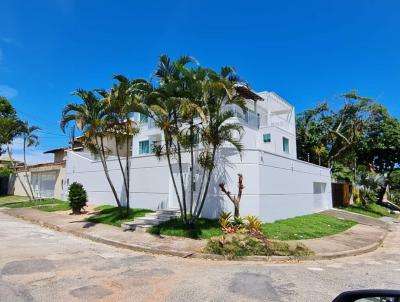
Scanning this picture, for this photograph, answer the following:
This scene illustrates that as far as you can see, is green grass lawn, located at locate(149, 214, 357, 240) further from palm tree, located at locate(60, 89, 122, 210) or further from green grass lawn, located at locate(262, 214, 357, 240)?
palm tree, located at locate(60, 89, 122, 210)

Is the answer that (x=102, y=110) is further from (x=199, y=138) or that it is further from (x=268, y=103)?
(x=268, y=103)

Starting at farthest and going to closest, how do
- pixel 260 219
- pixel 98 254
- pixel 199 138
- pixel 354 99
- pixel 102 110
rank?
1. pixel 354 99
2. pixel 102 110
3. pixel 260 219
4. pixel 199 138
5. pixel 98 254

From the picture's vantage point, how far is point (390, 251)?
12656 mm

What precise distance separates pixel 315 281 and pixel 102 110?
41.5 ft

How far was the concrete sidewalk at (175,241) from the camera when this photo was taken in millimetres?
10703

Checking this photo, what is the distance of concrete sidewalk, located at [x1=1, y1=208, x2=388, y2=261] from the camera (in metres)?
10.7

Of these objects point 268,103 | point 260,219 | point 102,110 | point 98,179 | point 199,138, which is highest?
point 268,103

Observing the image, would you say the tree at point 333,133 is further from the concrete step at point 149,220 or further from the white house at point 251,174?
the concrete step at point 149,220

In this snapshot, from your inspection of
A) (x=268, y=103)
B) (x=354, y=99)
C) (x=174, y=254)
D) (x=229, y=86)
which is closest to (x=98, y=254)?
(x=174, y=254)

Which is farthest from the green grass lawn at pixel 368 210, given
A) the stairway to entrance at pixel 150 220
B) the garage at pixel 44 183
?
the garage at pixel 44 183

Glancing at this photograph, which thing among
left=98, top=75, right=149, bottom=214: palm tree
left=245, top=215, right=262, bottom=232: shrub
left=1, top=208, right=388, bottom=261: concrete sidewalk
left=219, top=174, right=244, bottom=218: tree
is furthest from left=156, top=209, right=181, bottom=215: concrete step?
left=245, top=215, right=262, bottom=232: shrub

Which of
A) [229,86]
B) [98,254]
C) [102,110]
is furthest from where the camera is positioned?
[102,110]

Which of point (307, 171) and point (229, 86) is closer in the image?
point (229, 86)

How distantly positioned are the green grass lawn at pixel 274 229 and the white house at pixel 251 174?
0.87 meters
